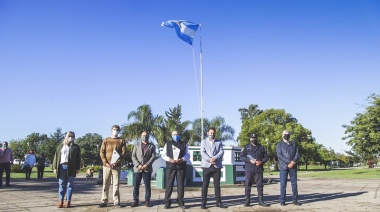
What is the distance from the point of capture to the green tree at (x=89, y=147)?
8011cm

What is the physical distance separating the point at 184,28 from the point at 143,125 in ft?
80.1

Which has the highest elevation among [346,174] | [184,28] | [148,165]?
[184,28]

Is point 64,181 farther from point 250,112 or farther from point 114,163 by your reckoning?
point 250,112

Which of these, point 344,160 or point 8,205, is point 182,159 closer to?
point 8,205

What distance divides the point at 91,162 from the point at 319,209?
268 feet

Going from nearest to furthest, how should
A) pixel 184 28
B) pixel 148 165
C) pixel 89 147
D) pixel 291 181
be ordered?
pixel 148 165 < pixel 291 181 < pixel 184 28 < pixel 89 147

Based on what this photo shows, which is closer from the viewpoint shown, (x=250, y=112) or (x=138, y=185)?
(x=138, y=185)

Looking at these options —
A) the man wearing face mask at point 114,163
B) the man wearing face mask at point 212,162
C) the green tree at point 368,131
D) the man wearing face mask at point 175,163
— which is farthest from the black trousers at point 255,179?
the green tree at point 368,131

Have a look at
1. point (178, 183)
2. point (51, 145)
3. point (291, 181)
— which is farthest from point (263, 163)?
point (51, 145)

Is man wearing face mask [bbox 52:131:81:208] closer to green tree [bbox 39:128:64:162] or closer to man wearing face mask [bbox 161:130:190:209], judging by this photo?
man wearing face mask [bbox 161:130:190:209]

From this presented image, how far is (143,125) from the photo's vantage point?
4159cm

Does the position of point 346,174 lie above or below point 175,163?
below

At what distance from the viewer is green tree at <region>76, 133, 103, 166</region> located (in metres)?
80.1

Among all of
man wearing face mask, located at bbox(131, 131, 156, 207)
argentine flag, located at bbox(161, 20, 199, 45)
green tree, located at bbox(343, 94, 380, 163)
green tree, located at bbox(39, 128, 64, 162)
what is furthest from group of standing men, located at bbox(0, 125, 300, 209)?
green tree, located at bbox(39, 128, 64, 162)
